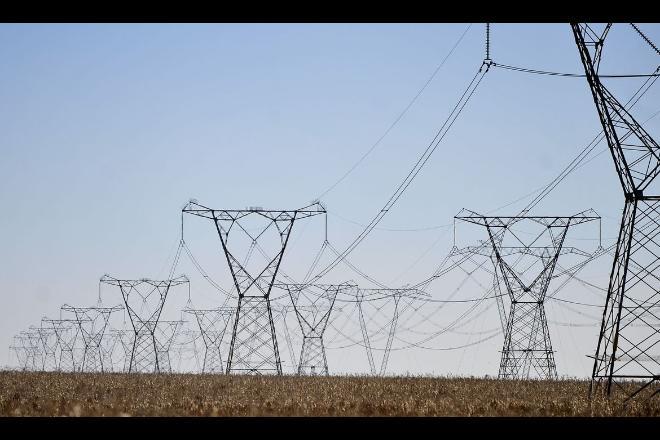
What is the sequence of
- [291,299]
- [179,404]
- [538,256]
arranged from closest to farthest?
[179,404] → [538,256] → [291,299]

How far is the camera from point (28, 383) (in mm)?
27797
